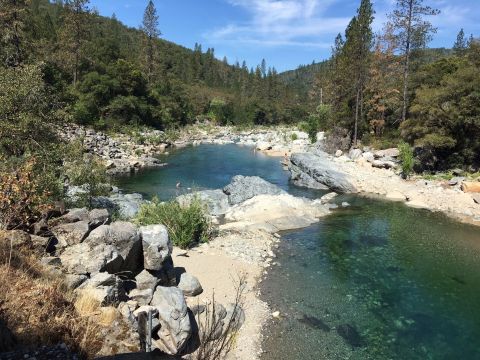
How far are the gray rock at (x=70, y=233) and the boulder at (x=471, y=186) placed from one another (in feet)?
80.1

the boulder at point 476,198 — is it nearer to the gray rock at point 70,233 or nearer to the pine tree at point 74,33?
the gray rock at point 70,233

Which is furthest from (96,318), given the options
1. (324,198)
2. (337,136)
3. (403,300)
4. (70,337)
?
(337,136)

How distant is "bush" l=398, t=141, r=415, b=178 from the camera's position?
29.9 meters

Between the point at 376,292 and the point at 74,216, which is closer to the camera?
the point at 74,216

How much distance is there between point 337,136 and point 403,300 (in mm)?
33184

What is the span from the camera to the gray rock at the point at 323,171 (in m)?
29.8

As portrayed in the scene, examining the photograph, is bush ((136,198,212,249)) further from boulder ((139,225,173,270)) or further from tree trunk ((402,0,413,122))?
tree trunk ((402,0,413,122))

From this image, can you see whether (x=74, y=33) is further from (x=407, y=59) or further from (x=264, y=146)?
(x=407, y=59)

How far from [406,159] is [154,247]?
24.1m

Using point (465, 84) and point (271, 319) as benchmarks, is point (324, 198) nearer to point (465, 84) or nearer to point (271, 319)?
point (465, 84)

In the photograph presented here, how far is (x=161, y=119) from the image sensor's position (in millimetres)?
64375

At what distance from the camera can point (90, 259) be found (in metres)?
10.3

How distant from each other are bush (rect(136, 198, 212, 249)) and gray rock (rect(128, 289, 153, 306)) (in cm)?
555

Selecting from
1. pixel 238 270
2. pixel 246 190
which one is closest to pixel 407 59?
pixel 246 190
